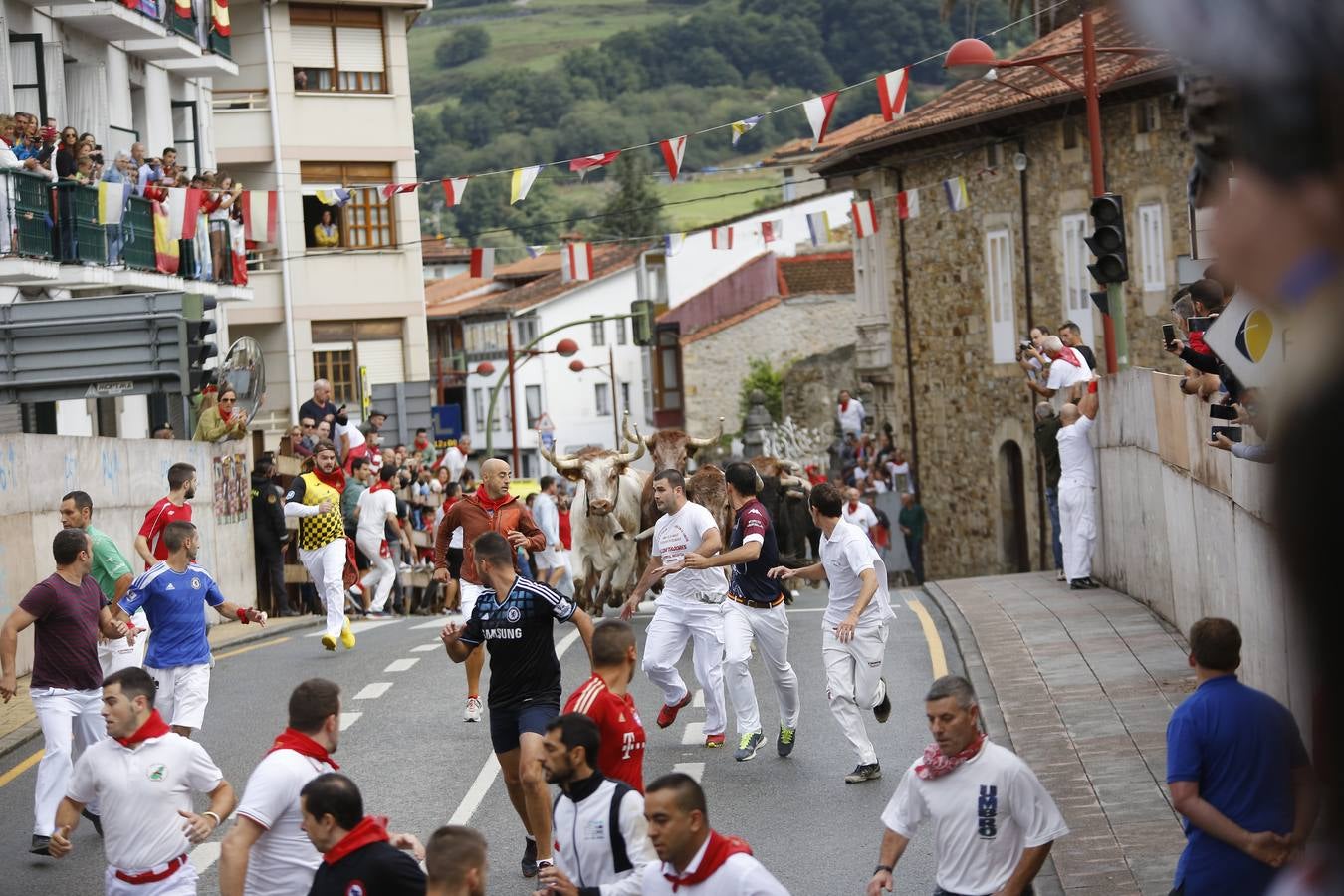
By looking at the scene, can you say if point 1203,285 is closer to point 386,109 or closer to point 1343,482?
point 1343,482

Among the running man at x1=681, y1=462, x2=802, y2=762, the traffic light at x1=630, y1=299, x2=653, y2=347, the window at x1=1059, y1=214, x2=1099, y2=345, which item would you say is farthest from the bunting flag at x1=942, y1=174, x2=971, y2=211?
the running man at x1=681, y1=462, x2=802, y2=762

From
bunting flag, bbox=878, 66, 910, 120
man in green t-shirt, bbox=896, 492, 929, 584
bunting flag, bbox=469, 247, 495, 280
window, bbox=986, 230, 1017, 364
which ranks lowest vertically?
man in green t-shirt, bbox=896, 492, 929, 584

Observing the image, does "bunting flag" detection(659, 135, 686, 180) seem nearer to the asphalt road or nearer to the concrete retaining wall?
the concrete retaining wall

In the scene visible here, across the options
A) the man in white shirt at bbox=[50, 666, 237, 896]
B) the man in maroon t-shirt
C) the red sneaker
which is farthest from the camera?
the red sneaker

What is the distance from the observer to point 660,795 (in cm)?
598

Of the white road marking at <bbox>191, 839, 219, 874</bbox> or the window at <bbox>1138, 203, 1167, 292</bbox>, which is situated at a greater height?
the window at <bbox>1138, 203, 1167, 292</bbox>

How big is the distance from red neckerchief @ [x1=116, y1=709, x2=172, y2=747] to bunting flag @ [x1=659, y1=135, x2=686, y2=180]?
1747cm

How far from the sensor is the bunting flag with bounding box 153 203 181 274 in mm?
28578

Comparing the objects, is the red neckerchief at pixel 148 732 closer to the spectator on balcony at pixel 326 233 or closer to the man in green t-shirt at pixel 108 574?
the man in green t-shirt at pixel 108 574

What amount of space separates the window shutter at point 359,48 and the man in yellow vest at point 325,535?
31147 millimetres

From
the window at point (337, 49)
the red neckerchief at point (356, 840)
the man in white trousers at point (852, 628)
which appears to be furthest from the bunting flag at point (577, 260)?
the red neckerchief at point (356, 840)

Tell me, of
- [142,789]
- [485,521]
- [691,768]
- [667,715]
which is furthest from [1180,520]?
[142,789]

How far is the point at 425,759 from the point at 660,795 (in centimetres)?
751

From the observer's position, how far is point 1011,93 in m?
34.8
